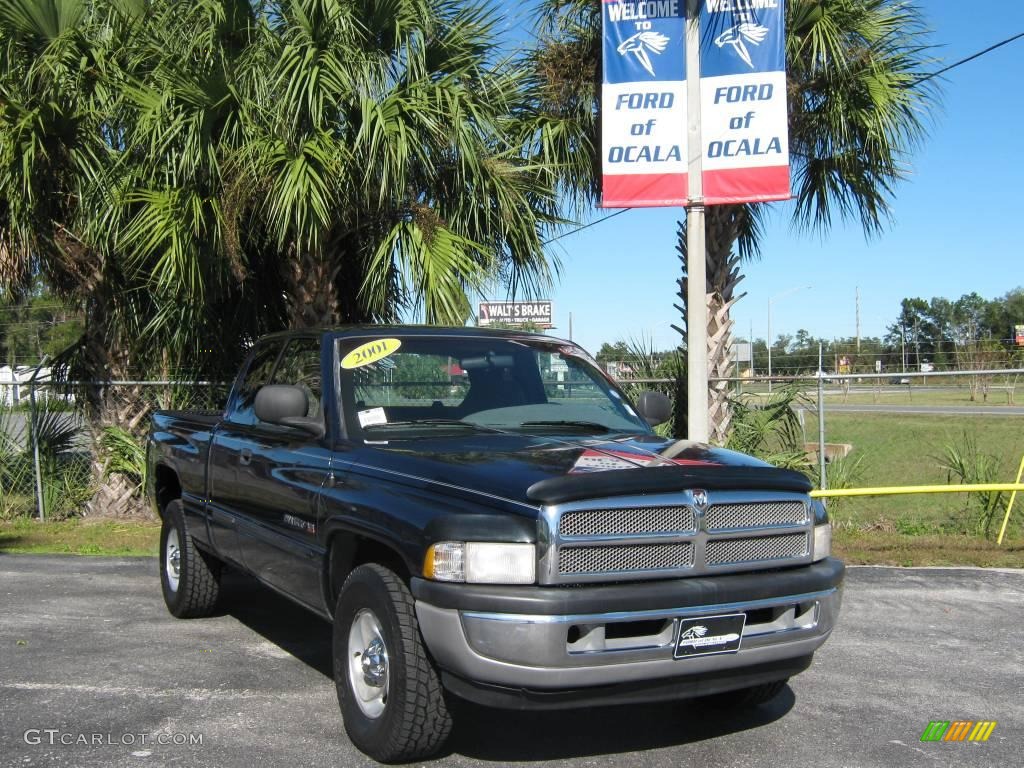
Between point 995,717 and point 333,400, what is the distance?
347cm

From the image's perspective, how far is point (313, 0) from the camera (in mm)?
8641

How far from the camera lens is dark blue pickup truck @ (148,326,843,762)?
3.62 metres

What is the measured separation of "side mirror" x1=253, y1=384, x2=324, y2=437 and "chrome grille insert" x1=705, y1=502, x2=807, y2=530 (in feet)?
6.39

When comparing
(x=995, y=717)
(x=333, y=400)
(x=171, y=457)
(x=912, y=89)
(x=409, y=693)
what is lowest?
(x=995, y=717)

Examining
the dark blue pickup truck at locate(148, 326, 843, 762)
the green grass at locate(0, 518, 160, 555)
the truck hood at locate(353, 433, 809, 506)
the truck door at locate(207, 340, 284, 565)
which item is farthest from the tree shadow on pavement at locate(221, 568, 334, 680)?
the green grass at locate(0, 518, 160, 555)

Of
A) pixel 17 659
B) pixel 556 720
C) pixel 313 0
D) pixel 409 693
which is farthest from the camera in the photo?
pixel 313 0

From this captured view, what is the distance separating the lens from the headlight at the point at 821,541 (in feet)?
14.2

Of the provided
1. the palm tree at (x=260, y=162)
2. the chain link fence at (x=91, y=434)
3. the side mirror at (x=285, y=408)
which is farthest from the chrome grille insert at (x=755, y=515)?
the chain link fence at (x=91, y=434)

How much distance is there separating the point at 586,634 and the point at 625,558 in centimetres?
33

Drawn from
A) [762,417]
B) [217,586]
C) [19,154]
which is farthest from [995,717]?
[19,154]

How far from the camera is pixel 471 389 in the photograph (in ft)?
17.3

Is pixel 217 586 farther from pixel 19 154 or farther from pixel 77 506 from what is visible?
pixel 77 506

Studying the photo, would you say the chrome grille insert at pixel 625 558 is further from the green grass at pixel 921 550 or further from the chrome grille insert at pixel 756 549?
the green grass at pixel 921 550

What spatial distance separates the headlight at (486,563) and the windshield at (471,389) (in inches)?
46.3
